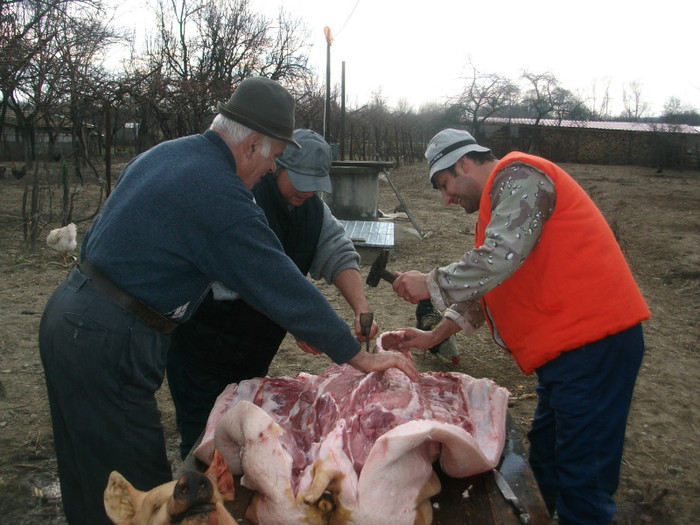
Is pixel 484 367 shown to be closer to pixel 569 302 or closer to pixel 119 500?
pixel 569 302

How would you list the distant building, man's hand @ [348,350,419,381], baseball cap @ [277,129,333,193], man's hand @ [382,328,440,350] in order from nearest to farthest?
1. man's hand @ [348,350,419,381]
2. baseball cap @ [277,129,333,193]
3. man's hand @ [382,328,440,350]
4. the distant building

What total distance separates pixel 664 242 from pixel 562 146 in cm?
2363

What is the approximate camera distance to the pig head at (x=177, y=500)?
Answer: 143 cm

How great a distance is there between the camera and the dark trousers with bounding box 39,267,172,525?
2.08 meters

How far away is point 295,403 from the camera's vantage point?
2502 mm

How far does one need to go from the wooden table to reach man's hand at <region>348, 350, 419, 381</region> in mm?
425

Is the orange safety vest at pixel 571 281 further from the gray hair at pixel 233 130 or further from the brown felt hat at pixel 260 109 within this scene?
the gray hair at pixel 233 130

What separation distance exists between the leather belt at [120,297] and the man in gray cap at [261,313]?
0.62m

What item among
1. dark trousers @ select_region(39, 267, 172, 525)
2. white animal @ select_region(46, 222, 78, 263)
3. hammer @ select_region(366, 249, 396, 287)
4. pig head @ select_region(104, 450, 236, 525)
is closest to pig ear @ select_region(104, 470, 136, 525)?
pig head @ select_region(104, 450, 236, 525)

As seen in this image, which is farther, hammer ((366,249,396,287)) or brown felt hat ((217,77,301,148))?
hammer ((366,249,396,287))

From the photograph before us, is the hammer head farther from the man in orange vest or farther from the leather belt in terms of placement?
the leather belt

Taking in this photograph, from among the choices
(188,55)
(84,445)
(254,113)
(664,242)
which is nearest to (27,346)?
(84,445)

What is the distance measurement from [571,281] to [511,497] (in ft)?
2.95

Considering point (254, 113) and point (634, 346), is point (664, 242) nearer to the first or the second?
point (634, 346)
